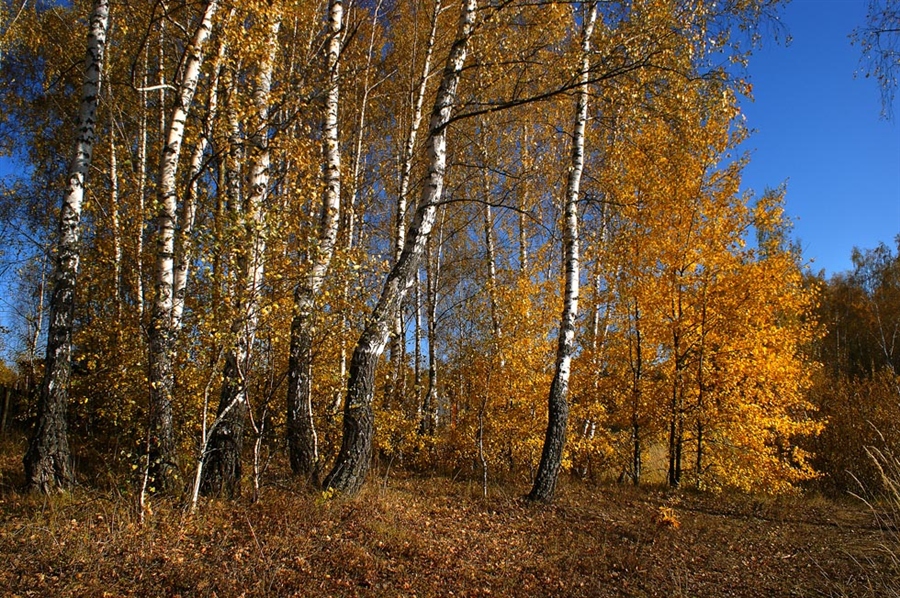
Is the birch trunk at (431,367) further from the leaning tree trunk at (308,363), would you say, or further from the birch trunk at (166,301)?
the birch trunk at (166,301)

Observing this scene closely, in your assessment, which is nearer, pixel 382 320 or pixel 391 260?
pixel 382 320

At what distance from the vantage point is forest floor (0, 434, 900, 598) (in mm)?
3742

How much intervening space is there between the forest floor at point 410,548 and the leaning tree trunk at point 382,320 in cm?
41

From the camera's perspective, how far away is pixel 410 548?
16.3 ft

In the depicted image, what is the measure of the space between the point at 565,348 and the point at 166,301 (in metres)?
5.34

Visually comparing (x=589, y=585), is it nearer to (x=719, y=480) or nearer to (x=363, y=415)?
(x=363, y=415)

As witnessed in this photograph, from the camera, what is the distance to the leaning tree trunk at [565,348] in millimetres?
7492

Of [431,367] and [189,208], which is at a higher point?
[189,208]

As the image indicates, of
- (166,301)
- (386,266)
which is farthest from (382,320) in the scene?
(166,301)

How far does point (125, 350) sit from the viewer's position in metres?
Answer: 5.89

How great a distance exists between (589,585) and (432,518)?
2.09 meters

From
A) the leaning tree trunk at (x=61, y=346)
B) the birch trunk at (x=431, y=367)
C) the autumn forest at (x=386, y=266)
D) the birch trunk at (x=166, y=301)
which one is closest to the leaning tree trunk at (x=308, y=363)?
the autumn forest at (x=386, y=266)

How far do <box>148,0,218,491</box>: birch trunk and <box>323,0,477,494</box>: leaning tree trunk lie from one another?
1.79 m

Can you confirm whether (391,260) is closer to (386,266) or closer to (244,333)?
(386,266)
